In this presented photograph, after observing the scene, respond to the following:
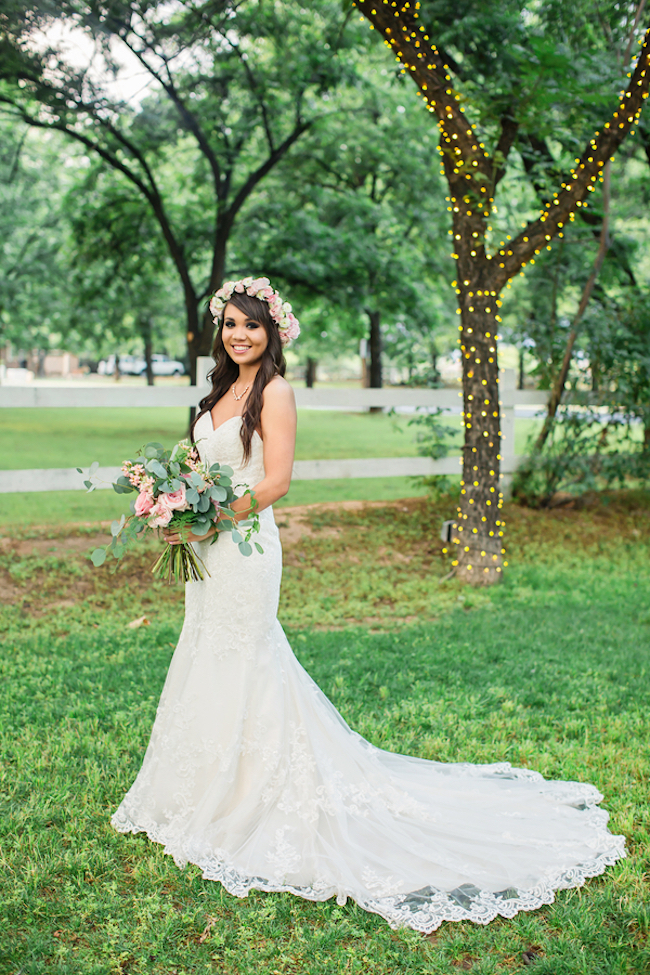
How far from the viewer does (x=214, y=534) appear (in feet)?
10.2

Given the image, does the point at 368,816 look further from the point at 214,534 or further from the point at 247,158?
the point at 247,158

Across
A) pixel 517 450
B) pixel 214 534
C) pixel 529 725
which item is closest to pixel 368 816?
pixel 214 534

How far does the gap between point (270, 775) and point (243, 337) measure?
1.79 meters

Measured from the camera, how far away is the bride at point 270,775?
295 centimetres

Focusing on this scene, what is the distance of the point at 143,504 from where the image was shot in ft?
9.32

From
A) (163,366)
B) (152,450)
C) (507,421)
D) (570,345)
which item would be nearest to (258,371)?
(152,450)

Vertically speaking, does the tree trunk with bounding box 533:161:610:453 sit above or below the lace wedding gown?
above

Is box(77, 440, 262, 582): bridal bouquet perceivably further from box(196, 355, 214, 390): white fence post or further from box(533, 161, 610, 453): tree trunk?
box(533, 161, 610, 453): tree trunk

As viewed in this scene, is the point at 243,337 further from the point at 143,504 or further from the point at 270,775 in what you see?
the point at 270,775

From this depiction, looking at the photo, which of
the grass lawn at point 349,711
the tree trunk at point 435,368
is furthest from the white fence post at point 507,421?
the tree trunk at point 435,368

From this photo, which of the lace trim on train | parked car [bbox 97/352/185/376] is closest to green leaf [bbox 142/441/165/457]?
the lace trim on train

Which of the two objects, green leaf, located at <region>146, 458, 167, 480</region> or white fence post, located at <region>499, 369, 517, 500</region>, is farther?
white fence post, located at <region>499, 369, 517, 500</region>

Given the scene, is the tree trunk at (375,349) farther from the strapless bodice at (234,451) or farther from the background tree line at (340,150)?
the strapless bodice at (234,451)

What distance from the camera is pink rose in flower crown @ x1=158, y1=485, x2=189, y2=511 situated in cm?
281
